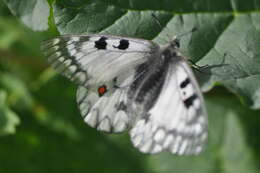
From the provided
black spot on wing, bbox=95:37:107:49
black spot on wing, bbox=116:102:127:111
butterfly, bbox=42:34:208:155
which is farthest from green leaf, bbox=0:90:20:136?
black spot on wing, bbox=95:37:107:49

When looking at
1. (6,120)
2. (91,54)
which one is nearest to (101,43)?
(91,54)

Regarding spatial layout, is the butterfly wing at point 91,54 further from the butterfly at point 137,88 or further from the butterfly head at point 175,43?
the butterfly head at point 175,43

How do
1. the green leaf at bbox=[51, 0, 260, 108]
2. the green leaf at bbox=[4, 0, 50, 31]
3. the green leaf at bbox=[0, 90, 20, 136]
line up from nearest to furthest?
the green leaf at bbox=[51, 0, 260, 108] < the green leaf at bbox=[4, 0, 50, 31] < the green leaf at bbox=[0, 90, 20, 136]

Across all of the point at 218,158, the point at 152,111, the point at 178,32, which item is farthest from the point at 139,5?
the point at 218,158

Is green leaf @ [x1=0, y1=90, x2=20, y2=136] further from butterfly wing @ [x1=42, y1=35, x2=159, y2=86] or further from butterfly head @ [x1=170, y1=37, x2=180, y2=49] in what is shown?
butterfly head @ [x1=170, y1=37, x2=180, y2=49]

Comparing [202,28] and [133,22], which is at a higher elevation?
[133,22]

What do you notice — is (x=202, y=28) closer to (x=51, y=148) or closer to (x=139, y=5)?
(x=139, y=5)
